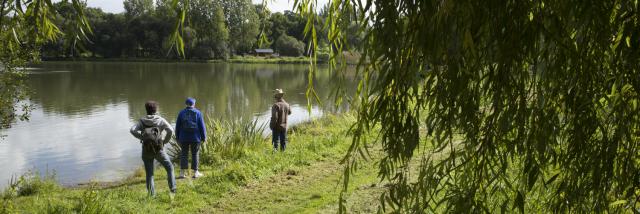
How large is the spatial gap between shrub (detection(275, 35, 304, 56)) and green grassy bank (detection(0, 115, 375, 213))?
60.2 m

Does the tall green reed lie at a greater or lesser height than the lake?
greater

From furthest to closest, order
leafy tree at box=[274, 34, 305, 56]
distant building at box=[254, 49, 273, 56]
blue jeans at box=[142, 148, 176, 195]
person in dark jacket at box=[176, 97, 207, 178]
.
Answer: distant building at box=[254, 49, 273, 56] < leafy tree at box=[274, 34, 305, 56] < person in dark jacket at box=[176, 97, 207, 178] < blue jeans at box=[142, 148, 176, 195]

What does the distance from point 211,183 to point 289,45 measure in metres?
66.1

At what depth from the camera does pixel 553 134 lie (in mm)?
2156

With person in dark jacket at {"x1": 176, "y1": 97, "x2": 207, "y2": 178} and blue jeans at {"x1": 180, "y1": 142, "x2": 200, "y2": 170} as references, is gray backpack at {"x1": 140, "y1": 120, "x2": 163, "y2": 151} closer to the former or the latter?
person in dark jacket at {"x1": 176, "y1": 97, "x2": 207, "y2": 178}

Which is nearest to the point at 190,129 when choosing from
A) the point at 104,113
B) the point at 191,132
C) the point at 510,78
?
the point at 191,132

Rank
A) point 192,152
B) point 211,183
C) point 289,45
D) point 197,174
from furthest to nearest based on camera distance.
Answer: point 289,45
point 197,174
point 192,152
point 211,183

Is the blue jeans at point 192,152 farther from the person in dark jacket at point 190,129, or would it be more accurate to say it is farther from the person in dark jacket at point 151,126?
the person in dark jacket at point 151,126

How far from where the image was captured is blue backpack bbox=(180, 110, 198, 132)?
8.43 m

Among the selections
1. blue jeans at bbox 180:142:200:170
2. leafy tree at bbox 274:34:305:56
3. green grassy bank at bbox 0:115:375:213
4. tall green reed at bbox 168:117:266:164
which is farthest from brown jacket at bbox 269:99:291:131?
leafy tree at bbox 274:34:305:56

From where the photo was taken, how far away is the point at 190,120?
27.7 feet

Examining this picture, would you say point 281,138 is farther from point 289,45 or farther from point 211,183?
point 289,45

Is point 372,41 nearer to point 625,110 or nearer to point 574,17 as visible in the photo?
point 574,17

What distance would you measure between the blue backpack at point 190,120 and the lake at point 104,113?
7.16ft
